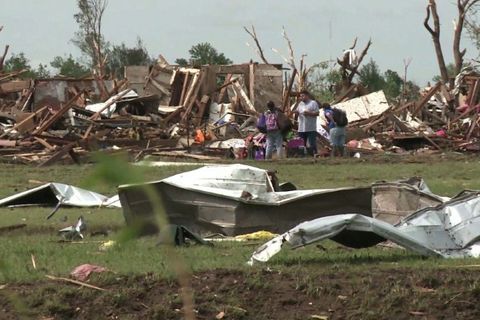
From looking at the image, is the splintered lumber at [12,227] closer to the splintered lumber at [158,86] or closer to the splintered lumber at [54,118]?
the splintered lumber at [54,118]

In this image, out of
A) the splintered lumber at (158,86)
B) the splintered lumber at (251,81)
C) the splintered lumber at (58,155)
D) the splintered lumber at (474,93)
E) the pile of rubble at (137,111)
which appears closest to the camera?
the splintered lumber at (58,155)

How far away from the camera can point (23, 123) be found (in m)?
32.4

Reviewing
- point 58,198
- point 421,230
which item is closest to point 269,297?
point 421,230

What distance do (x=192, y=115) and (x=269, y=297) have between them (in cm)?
3097

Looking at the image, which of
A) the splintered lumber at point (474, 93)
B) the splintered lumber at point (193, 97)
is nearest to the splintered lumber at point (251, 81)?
the splintered lumber at point (193, 97)

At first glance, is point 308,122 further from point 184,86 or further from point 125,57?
point 125,57

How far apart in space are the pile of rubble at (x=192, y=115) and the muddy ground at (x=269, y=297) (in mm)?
17467

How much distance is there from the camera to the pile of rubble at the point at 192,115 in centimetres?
3005

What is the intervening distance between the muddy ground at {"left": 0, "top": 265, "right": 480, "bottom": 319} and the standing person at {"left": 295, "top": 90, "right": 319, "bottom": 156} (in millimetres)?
19851

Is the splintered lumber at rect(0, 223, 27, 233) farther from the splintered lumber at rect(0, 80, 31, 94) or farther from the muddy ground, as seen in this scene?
the splintered lumber at rect(0, 80, 31, 94)

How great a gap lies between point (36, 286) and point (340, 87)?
3527 cm

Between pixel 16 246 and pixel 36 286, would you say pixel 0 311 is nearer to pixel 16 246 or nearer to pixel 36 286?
pixel 36 286

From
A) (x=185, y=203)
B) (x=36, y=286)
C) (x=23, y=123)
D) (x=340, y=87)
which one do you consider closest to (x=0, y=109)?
(x=23, y=123)

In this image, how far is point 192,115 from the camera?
3838cm
